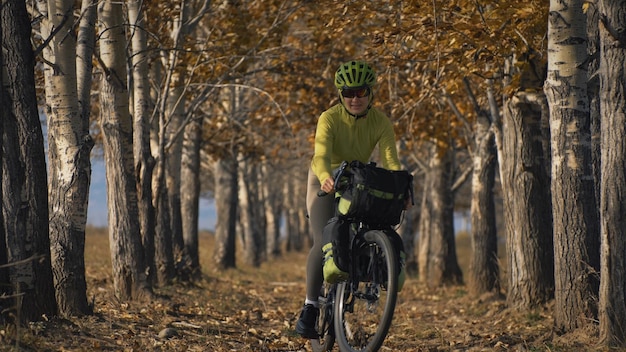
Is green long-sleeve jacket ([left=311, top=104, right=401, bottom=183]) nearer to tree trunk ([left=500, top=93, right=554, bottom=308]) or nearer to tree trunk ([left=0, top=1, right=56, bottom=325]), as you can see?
tree trunk ([left=0, top=1, right=56, bottom=325])

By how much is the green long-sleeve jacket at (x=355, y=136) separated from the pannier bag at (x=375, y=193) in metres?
0.39

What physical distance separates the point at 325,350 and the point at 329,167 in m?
1.65

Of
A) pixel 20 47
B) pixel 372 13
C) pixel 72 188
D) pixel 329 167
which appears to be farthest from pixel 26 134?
pixel 372 13

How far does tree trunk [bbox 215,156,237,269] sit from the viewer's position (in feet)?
95.3

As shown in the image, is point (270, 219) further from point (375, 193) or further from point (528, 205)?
point (375, 193)

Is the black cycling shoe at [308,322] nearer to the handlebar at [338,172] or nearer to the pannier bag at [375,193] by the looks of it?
the pannier bag at [375,193]

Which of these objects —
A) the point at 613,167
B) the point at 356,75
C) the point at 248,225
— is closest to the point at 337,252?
the point at 356,75

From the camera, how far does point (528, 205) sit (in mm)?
11977

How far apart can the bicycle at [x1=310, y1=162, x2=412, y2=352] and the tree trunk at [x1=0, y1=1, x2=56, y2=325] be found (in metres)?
2.54

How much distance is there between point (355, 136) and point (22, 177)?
9.67 ft

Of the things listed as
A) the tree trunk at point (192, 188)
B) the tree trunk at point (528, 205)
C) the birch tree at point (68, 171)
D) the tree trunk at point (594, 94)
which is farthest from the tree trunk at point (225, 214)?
the birch tree at point (68, 171)

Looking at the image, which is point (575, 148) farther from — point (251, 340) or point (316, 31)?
point (316, 31)

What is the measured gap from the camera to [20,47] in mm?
7895

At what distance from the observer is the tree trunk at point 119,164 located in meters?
12.2
